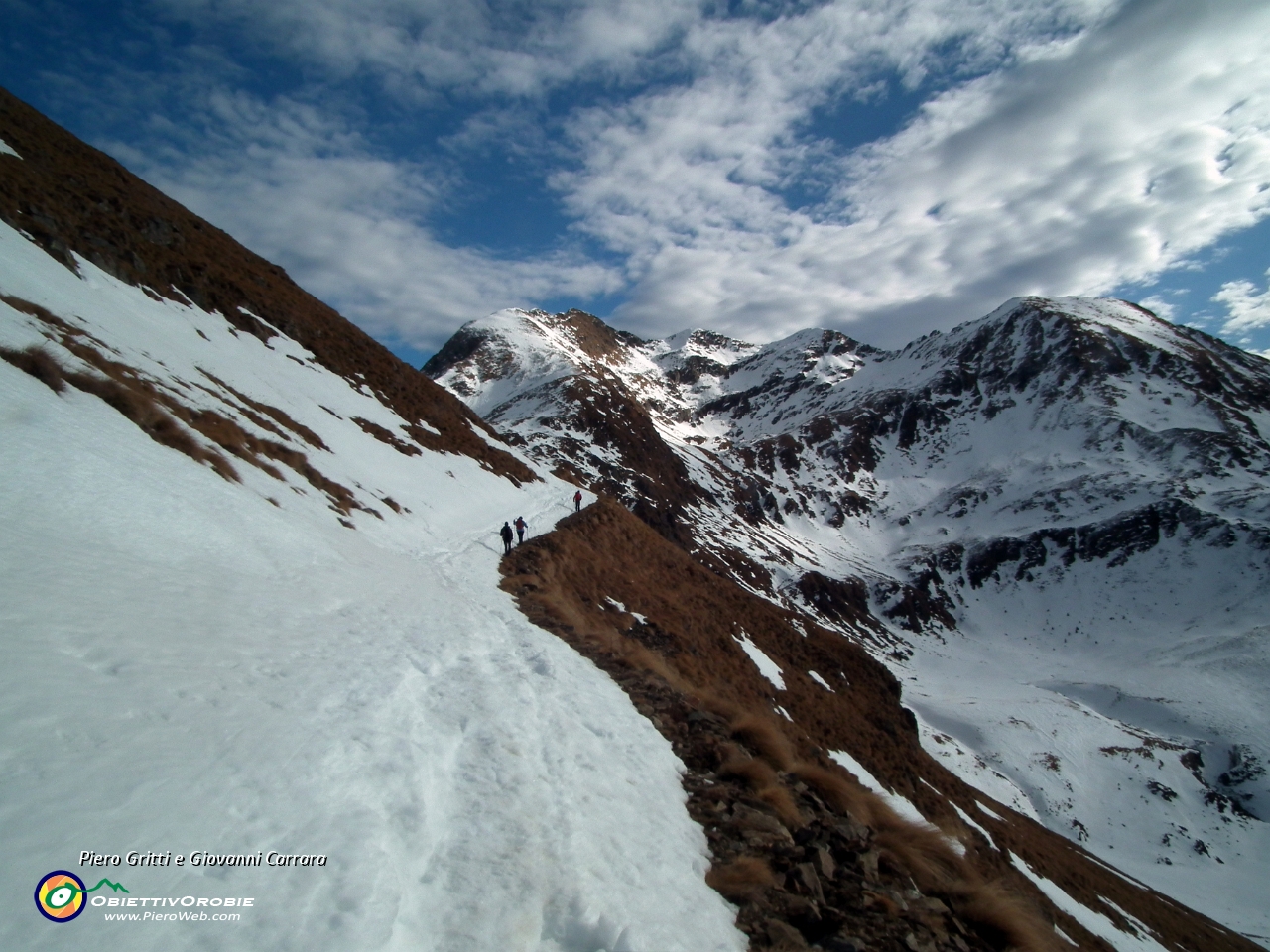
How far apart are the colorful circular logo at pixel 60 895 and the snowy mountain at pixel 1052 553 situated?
59913 millimetres

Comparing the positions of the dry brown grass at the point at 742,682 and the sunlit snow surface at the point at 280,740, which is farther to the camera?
the dry brown grass at the point at 742,682

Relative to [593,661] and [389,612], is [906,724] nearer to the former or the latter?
[593,661]

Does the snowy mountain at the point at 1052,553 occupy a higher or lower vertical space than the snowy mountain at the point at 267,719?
higher

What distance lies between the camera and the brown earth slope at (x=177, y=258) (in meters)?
22.7

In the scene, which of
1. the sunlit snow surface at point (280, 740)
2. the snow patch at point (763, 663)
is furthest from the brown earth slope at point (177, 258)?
the snow patch at point (763, 663)

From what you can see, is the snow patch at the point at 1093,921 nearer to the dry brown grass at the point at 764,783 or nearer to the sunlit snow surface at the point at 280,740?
the dry brown grass at the point at 764,783

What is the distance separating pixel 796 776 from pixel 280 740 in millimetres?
6361

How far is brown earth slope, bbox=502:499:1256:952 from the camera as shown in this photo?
5387mm

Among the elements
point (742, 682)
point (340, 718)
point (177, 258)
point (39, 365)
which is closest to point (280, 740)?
point (340, 718)

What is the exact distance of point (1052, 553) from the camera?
134 m

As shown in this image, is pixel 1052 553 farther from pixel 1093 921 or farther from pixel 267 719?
pixel 267 719

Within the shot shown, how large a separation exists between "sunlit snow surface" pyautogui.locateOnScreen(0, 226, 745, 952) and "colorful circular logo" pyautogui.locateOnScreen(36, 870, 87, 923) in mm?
43

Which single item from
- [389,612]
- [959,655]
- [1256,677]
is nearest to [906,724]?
[389,612]

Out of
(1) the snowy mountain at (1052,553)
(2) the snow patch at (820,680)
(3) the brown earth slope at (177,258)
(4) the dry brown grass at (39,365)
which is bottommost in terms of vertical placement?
(4) the dry brown grass at (39,365)
